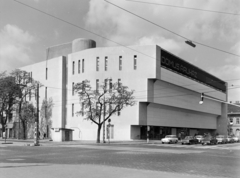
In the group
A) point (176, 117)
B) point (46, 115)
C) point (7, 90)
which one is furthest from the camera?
point (176, 117)

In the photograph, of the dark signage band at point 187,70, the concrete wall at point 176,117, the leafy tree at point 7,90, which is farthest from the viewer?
the leafy tree at point 7,90

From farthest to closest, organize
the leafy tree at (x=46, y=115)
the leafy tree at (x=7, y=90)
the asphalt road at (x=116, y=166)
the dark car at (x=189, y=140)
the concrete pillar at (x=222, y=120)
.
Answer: the concrete pillar at (x=222, y=120) → the leafy tree at (x=46, y=115) → the leafy tree at (x=7, y=90) → the dark car at (x=189, y=140) → the asphalt road at (x=116, y=166)

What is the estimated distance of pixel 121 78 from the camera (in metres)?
58.2

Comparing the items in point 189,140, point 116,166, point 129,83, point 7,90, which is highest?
point 129,83

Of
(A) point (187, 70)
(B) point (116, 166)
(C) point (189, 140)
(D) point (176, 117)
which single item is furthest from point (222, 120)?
(B) point (116, 166)

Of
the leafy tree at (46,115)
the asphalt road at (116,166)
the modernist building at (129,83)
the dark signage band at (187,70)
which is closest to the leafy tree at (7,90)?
the leafy tree at (46,115)

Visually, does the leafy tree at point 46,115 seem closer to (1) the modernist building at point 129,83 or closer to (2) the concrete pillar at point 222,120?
(1) the modernist building at point 129,83

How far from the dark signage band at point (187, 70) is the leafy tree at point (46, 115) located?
2753cm

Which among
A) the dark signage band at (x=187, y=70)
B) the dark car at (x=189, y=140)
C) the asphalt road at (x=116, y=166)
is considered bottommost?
the dark car at (x=189, y=140)

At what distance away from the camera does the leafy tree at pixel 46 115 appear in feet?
225

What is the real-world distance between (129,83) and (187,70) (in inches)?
783

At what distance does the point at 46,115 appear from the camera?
226 ft

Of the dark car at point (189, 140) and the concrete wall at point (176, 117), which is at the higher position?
the concrete wall at point (176, 117)

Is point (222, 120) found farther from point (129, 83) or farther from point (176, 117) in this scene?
point (129, 83)
